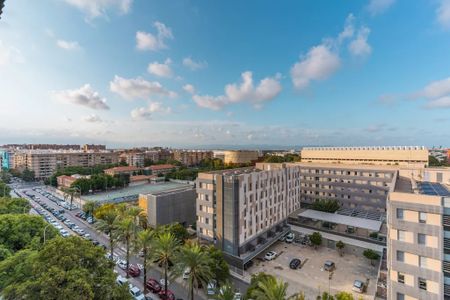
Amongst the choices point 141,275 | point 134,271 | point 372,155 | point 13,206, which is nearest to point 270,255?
point 141,275

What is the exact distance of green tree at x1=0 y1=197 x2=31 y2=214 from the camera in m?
44.2

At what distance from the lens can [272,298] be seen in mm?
20219

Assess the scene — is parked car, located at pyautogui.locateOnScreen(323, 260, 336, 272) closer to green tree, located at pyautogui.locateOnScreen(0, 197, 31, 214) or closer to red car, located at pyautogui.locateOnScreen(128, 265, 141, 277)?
red car, located at pyautogui.locateOnScreen(128, 265, 141, 277)

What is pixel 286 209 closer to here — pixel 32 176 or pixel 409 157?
pixel 409 157

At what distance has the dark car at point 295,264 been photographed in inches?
1480

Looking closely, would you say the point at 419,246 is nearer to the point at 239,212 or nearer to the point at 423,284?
the point at 423,284

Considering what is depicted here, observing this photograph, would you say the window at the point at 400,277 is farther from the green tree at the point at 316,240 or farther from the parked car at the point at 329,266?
the green tree at the point at 316,240

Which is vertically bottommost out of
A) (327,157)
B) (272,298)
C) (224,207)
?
(272,298)

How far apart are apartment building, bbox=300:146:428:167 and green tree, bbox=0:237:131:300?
75149 mm

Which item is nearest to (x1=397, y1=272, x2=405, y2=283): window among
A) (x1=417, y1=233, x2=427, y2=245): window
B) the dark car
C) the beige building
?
(x1=417, y1=233, x2=427, y2=245): window

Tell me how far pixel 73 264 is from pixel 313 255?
126 ft

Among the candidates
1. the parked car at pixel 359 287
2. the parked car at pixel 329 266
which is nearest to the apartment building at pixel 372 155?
the parked car at pixel 329 266

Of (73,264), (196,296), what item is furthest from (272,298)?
(73,264)

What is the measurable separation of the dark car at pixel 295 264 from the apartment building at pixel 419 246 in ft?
56.8
